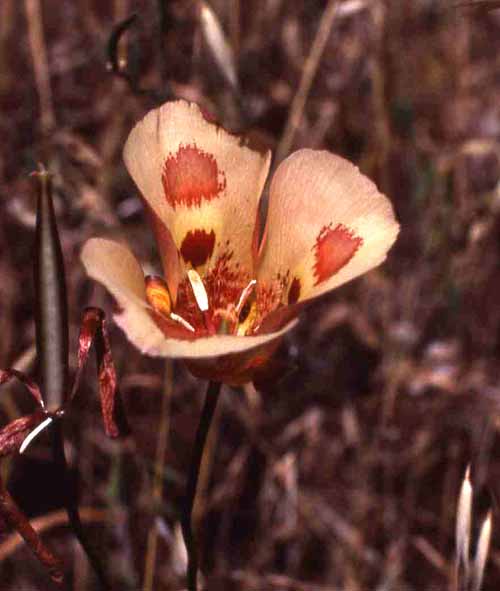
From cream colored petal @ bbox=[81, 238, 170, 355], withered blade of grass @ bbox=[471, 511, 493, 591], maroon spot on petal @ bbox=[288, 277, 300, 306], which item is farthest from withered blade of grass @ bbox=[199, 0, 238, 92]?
→ withered blade of grass @ bbox=[471, 511, 493, 591]

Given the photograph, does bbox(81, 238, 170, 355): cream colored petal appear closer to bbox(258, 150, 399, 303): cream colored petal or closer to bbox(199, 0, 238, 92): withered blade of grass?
bbox(258, 150, 399, 303): cream colored petal

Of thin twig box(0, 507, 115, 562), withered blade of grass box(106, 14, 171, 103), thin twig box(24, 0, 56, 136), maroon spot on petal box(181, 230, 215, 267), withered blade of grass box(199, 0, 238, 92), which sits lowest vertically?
thin twig box(0, 507, 115, 562)

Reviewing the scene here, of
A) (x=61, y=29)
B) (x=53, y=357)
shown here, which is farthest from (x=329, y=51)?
(x=53, y=357)

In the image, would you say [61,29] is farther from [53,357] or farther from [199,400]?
[53,357]

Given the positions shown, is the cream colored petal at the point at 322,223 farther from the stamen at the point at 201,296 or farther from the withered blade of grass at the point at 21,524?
the withered blade of grass at the point at 21,524

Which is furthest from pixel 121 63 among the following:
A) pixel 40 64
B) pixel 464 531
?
pixel 464 531

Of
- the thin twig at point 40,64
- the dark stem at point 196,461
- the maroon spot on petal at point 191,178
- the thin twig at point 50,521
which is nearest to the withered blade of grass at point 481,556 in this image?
the dark stem at point 196,461

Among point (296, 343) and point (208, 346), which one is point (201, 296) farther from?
point (296, 343)
